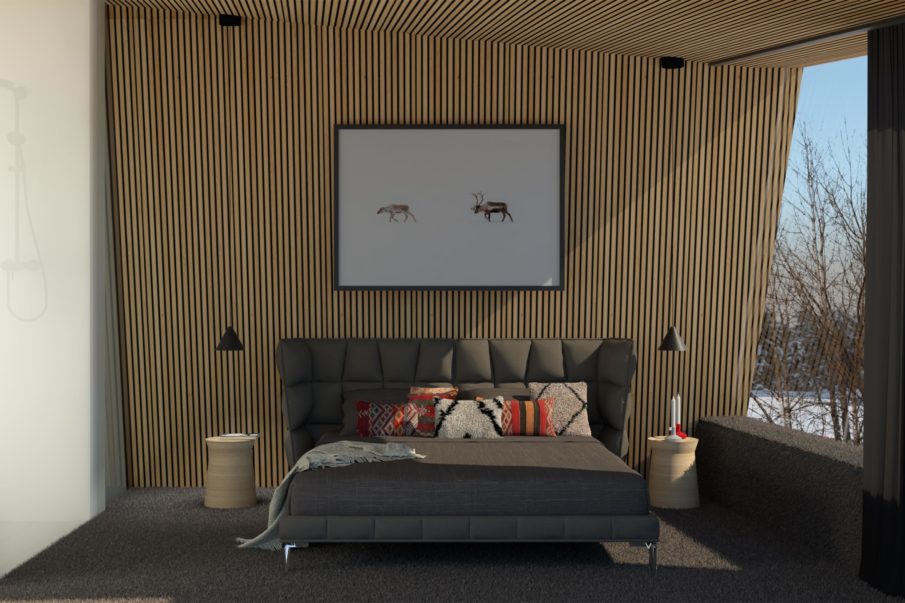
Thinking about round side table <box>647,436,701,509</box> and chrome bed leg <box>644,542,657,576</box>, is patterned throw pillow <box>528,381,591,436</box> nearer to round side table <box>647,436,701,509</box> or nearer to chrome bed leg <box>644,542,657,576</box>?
round side table <box>647,436,701,509</box>

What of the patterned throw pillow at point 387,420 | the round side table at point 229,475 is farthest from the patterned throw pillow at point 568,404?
the round side table at point 229,475

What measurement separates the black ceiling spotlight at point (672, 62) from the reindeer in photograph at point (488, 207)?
1563mm

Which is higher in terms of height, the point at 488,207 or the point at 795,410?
the point at 488,207

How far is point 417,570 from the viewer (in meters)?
5.47

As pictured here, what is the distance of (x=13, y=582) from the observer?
205 inches

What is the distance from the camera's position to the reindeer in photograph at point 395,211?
7.49 metres

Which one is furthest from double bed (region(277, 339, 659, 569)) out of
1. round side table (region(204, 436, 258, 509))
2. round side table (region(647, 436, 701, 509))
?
round side table (region(204, 436, 258, 509))

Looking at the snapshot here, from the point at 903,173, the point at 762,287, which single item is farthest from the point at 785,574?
the point at 762,287

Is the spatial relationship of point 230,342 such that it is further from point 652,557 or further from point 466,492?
point 652,557

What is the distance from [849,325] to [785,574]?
3.59 m

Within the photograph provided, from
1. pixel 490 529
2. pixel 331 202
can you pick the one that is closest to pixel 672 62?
pixel 331 202

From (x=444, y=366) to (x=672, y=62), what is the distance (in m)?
2.78

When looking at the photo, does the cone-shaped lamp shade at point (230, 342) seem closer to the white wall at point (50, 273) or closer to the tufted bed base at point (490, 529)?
the white wall at point (50, 273)

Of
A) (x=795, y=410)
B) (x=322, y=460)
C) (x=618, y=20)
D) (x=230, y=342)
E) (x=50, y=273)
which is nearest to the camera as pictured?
(x=322, y=460)
